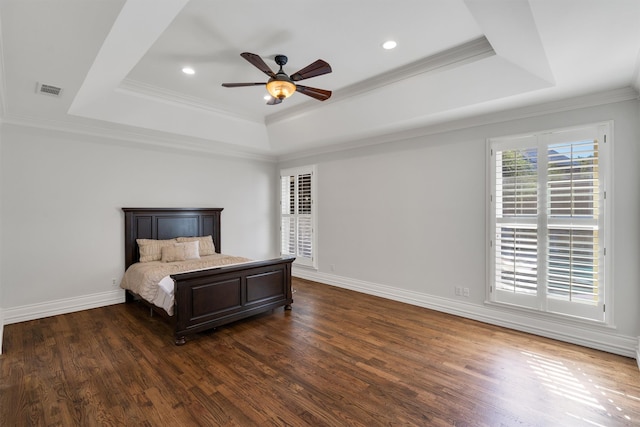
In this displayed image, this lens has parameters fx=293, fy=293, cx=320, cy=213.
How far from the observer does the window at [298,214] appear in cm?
614

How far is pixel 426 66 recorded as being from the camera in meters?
3.32

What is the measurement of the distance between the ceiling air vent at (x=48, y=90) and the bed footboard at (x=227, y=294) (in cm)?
231

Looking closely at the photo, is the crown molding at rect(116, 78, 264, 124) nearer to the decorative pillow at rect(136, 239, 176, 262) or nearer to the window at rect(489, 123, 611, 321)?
the decorative pillow at rect(136, 239, 176, 262)

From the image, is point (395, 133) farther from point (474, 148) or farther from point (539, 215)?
point (539, 215)

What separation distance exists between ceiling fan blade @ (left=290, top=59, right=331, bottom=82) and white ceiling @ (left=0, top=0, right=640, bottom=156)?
345 mm

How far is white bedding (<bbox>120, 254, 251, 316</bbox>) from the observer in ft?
11.2

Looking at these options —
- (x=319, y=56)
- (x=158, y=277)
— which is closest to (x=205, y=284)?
(x=158, y=277)

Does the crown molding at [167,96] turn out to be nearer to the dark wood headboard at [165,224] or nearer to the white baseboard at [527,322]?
the dark wood headboard at [165,224]

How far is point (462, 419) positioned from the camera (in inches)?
81.0

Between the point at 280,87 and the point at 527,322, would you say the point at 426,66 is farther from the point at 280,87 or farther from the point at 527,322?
the point at 527,322

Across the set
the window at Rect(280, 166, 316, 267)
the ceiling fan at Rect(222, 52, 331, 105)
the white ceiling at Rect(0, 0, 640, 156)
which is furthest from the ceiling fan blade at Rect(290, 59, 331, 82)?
the window at Rect(280, 166, 316, 267)

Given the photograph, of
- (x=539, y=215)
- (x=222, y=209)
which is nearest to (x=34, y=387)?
(x=222, y=209)

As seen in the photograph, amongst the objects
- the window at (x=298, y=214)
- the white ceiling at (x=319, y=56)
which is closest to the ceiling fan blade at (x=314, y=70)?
the white ceiling at (x=319, y=56)

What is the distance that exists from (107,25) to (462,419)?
364cm
